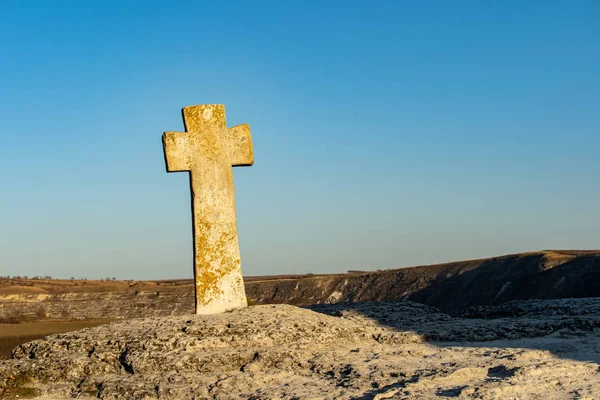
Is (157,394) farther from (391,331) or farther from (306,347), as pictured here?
(391,331)

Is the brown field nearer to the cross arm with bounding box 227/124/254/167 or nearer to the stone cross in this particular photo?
the stone cross

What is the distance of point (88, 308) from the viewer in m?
47.3

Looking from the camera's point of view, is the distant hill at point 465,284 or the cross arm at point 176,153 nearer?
the cross arm at point 176,153

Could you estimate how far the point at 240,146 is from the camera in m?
12.9

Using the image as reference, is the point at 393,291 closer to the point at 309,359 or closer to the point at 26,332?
the point at 26,332

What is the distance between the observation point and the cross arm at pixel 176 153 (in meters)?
12.6

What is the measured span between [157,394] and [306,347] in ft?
7.60

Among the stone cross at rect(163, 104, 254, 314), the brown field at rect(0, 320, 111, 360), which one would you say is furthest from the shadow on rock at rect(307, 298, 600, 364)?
the brown field at rect(0, 320, 111, 360)

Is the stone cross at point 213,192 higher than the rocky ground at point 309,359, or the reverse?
the stone cross at point 213,192

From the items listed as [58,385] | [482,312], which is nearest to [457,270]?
[482,312]

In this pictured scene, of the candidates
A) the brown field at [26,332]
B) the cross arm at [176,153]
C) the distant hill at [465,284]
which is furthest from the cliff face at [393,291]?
Result: the cross arm at [176,153]

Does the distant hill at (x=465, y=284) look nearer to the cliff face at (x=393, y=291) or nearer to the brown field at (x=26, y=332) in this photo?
the cliff face at (x=393, y=291)

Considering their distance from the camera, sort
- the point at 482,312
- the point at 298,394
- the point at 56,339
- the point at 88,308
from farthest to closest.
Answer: the point at 88,308 < the point at 482,312 < the point at 56,339 < the point at 298,394

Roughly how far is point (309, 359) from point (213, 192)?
4122 millimetres
